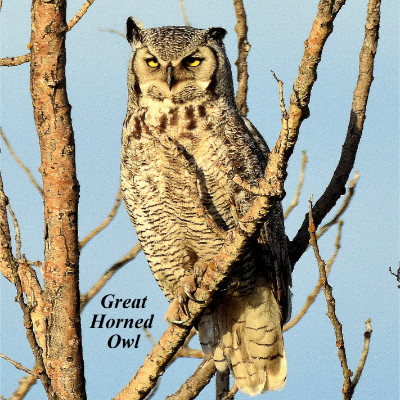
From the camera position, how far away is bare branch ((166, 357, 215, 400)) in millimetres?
3078

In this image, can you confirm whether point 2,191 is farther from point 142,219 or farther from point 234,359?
point 234,359

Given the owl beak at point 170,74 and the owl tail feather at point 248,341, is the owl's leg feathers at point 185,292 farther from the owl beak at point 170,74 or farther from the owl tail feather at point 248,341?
the owl beak at point 170,74

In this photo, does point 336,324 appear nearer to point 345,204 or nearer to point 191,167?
point 191,167

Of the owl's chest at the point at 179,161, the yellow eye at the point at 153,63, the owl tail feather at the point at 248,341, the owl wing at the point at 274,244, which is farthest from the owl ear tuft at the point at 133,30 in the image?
the owl tail feather at the point at 248,341

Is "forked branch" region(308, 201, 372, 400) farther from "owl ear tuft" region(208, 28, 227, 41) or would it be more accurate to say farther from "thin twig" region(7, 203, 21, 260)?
"owl ear tuft" region(208, 28, 227, 41)

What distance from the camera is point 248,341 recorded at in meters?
3.50

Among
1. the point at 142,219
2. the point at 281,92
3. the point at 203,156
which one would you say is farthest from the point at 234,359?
the point at 281,92

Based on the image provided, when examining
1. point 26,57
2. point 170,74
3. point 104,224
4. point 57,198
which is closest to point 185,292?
point 104,224

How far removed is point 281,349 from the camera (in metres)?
3.49

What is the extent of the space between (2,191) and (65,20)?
703 millimetres

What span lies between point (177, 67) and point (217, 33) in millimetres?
385

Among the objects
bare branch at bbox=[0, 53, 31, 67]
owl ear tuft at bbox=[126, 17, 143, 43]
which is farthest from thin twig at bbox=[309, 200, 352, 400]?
owl ear tuft at bbox=[126, 17, 143, 43]

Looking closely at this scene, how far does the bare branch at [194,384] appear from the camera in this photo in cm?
308

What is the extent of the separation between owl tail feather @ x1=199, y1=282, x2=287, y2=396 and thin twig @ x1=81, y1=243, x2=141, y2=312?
1.68 feet
